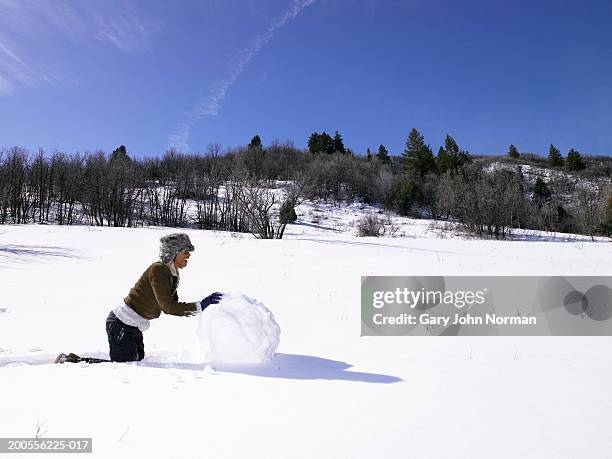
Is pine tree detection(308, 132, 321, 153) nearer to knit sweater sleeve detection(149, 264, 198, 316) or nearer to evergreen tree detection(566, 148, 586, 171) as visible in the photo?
evergreen tree detection(566, 148, 586, 171)

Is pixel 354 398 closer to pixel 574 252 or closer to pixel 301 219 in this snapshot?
pixel 574 252

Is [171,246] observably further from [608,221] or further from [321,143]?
[321,143]

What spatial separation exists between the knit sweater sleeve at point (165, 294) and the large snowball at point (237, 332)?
190mm

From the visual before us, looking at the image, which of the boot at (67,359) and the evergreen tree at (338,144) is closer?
the boot at (67,359)

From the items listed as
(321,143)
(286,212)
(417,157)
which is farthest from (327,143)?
(286,212)

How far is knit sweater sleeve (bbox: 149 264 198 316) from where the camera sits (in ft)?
12.4

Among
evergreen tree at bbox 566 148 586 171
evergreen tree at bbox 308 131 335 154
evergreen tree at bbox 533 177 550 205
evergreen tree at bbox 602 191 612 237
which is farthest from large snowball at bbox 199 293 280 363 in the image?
evergreen tree at bbox 566 148 586 171

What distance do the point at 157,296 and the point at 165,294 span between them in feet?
0.25

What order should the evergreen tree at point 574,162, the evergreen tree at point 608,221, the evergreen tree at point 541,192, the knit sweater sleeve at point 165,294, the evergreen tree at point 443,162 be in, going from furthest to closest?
the evergreen tree at point 574,162 < the evergreen tree at point 443,162 < the evergreen tree at point 541,192 < the evergreen tree at point 608,221 < the knit sweater sleeve at point 165,294

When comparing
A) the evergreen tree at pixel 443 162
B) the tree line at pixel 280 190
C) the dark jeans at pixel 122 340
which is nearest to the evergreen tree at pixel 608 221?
the tree line at pixel 280 190

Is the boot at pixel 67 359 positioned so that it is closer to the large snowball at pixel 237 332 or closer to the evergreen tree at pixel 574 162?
the large snowball at pixel 237 332

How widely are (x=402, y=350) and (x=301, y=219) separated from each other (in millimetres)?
46855

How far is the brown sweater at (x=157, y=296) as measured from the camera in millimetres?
3777

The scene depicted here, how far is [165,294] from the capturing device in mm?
3816
